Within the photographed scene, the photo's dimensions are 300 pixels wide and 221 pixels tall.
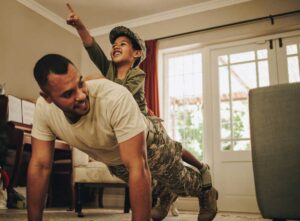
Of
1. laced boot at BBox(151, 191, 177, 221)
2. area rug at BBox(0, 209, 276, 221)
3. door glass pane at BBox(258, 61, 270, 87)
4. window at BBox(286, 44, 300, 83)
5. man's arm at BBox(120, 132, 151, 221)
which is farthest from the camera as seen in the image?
door glass pane at BBox(258, 61, 270, 87)

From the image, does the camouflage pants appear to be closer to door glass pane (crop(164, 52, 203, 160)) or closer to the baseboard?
the baseboard

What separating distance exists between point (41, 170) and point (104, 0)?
348cm

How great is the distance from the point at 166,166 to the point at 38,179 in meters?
0.75

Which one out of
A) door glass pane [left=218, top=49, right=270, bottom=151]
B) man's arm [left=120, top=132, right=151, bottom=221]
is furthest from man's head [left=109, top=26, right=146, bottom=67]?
door glass pane [left=218, top=49, right=270, bottom=151]

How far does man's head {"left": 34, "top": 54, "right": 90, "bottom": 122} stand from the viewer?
1.26m

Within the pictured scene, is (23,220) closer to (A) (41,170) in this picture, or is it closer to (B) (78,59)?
(A) (41,170)

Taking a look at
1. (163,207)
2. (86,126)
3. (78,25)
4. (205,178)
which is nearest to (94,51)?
(78,25)

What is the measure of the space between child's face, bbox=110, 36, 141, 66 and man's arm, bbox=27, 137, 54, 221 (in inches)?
31.2

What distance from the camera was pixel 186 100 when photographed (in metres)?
4.62

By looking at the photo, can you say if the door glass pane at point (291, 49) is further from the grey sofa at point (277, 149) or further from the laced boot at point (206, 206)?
the grey sofa at point (277, 149)

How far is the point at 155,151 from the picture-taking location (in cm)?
181

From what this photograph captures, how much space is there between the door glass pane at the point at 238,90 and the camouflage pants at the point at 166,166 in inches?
83.9

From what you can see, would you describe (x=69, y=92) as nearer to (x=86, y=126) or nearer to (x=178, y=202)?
(x=86, y=126)

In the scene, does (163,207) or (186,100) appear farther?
(186,100)
